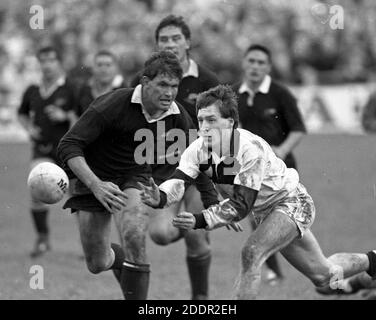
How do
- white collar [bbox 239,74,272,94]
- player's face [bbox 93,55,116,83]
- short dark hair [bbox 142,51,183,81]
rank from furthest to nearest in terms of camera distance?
player's face [bbox 93,55,116,83] → white collar [bbox 239,74,272,94] → short dark hair [bbox 142,51,183,81]

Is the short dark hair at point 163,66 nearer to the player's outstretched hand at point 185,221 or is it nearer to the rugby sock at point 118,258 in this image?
the player's outstretched hand at point 185,221

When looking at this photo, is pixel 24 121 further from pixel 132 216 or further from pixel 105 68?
pixel 132 216

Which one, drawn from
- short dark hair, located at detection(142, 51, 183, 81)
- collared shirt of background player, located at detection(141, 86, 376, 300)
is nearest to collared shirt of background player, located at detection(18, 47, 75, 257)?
short dark hair, located at detection(142, 51, 183, 81)

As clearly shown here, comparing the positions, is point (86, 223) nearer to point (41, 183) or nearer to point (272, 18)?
point (41, 183)

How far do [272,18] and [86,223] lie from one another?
47.4 ft

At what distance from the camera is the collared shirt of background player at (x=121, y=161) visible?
6.13 metres

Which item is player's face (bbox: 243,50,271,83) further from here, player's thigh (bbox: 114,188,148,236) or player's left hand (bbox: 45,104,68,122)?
player's thigh (bbox: 114,188,148,236)

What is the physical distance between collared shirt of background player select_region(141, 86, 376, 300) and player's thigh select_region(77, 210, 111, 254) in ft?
2.82

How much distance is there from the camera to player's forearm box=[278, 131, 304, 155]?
845cm

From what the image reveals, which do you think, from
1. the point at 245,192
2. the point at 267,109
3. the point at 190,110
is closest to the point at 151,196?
the point at 245,192

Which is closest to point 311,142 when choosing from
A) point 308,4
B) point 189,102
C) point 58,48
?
point 308,4


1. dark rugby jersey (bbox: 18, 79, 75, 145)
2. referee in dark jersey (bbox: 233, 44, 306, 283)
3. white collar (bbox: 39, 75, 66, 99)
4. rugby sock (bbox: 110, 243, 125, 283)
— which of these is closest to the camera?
rugby sock (bbox: 110, 243, 125, 283)

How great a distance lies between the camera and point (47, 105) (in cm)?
1030

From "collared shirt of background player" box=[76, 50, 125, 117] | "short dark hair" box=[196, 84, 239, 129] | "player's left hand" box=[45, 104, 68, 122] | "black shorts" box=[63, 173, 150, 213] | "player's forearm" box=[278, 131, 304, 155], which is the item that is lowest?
"black shorts" box=[63, 173, 150, 213]
